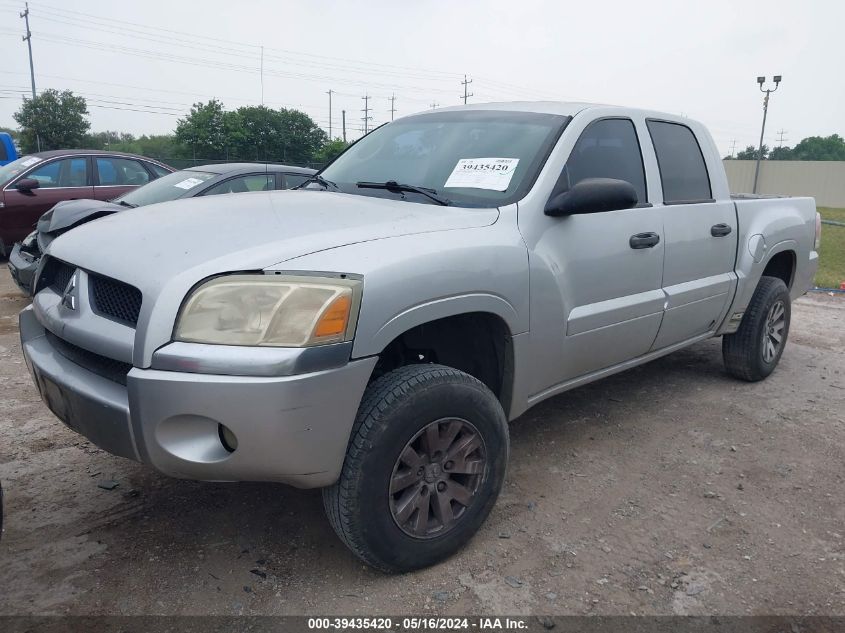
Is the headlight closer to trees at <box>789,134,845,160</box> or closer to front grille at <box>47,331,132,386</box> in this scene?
front grille at <box>47,331,132,386</box>

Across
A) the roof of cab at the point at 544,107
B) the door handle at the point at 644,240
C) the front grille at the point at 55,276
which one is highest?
the roof of cab at the point at 544,107

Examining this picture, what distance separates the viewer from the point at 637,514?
9.82ft

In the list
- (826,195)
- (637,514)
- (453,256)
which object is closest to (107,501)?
(453,256)

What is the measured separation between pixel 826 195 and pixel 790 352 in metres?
43.2

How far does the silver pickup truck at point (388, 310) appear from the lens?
208 centimetres

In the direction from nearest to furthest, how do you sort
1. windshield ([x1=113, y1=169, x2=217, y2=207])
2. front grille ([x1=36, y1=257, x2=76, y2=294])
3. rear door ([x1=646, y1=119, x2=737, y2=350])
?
front grille ([x1=36, y1=257, x2=76, y2=294])
rear door ([x1=646, y1=119, x2=737, y2=350])
windshield ([x1=113, y1=169, x2=217, y2=207])

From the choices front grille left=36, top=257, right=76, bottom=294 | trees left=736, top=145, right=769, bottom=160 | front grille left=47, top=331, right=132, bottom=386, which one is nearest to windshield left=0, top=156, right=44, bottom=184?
front grille left=36, top=257, right=76, bottom=294

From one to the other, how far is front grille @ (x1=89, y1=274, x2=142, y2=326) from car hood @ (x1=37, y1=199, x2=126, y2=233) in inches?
133

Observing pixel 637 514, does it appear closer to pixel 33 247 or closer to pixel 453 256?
pixel 453 256

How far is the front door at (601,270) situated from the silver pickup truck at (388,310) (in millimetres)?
12

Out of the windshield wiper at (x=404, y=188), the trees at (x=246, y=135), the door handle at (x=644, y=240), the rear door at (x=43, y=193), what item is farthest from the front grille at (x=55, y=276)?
the trees at (x=246, y=135)

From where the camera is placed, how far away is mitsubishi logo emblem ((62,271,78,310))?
2417 millimetres

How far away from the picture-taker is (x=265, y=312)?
6.86ft

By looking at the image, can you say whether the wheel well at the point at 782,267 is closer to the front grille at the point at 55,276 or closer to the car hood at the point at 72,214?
the front grille at the point at 55,276
